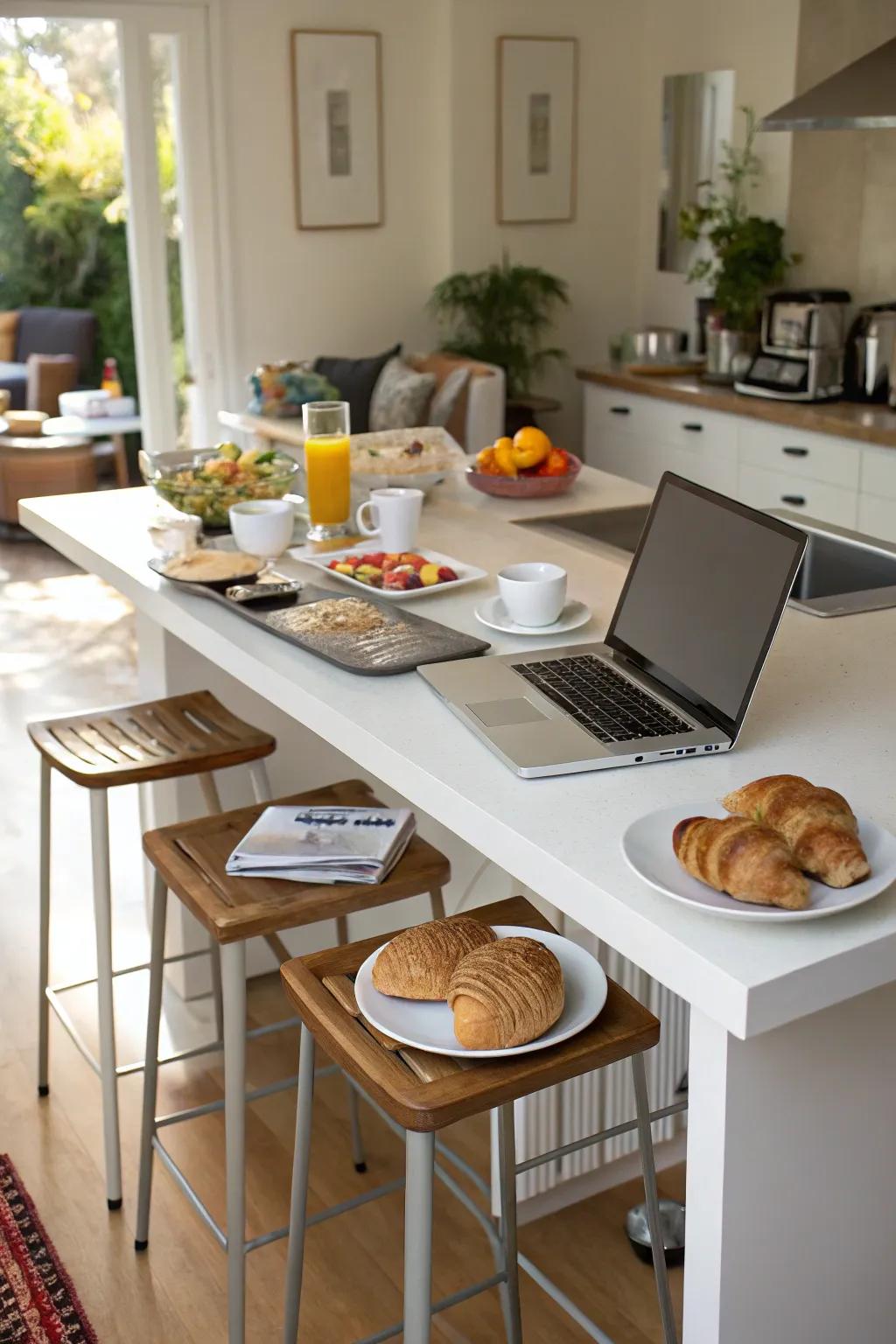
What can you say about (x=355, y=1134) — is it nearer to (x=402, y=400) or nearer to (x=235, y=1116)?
(x=235, y=1116)

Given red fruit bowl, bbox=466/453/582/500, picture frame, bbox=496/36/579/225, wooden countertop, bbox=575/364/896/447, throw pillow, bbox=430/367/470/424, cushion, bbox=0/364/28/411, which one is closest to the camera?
red fruit bowl, bbox=466/453/582/500

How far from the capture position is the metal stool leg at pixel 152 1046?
7.14 feet

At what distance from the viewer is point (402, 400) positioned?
562 cm

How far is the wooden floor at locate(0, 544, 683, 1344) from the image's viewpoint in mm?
2135

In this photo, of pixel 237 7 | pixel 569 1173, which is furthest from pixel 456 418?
pixel 569 1173

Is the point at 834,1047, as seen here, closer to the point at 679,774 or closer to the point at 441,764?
the point at 679,774

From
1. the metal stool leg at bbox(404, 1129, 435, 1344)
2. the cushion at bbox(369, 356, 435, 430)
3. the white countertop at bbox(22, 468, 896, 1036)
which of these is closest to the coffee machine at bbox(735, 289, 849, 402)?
the cushion at bbox(369, 356, 435, 430)

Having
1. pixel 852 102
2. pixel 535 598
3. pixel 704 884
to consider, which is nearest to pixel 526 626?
pixel 535 598

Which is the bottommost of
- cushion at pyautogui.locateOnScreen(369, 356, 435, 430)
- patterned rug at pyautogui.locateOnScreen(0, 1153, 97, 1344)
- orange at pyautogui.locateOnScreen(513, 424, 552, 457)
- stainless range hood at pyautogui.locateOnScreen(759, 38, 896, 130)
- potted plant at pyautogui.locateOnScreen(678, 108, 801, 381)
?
patterned rug at pyautogui.locateOnScreen(0, 1153, 97, 1344)

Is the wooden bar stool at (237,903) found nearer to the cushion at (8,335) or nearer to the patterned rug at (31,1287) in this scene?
the patterned rug at (31,1287)

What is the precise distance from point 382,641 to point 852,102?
8.35 feet

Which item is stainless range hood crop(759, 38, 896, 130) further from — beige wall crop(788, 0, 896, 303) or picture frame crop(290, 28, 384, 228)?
picture frame crop(290, 28, 384, 228)

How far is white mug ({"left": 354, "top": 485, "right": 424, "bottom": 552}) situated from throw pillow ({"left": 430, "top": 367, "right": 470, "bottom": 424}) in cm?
313

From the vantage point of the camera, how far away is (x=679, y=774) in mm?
1579
